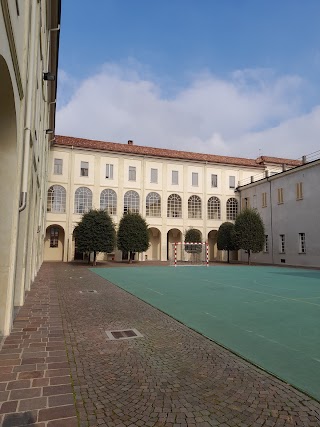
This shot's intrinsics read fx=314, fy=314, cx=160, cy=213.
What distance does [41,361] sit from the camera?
13.8 ft

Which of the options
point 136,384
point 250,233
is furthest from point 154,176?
point 136,384

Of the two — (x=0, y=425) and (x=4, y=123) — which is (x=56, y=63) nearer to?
(x=4, y=123)

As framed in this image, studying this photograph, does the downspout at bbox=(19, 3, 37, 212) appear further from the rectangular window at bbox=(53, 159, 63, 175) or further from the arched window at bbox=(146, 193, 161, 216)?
the arched window at bbox=(146, 193, 161, 216)

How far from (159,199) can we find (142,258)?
7500 mm

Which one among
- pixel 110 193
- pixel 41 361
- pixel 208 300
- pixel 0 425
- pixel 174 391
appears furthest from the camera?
pixel 110 193

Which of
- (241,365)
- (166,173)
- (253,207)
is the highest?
(166,173)

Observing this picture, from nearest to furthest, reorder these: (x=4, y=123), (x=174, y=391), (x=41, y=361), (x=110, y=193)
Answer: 1. (x=174, y=391)
2. (x=41, y=361)
3. (x=4, y=123)
4. (x=110, y=193)

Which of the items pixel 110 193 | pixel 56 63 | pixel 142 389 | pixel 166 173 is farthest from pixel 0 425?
pixel 166 173

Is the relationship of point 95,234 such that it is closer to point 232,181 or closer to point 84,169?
point 84,169

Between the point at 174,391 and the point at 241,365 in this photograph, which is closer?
the point at 174,391

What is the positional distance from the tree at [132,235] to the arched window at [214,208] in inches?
488

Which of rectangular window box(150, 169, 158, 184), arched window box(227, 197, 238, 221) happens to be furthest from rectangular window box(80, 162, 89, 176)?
arched window box(227, 197, 238, 221)

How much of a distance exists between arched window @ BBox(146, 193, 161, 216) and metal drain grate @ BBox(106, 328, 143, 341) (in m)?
32.1

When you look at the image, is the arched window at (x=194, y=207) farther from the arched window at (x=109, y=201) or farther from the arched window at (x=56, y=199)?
the arched window at (x=56, y=199)
